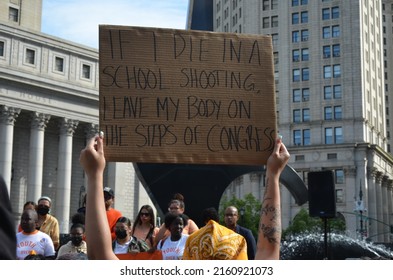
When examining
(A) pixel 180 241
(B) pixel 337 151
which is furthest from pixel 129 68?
(B) pixel 337 151

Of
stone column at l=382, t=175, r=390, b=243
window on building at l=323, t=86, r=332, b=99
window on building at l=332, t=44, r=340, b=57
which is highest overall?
window on building at l=332, t=44, r=340, b=57

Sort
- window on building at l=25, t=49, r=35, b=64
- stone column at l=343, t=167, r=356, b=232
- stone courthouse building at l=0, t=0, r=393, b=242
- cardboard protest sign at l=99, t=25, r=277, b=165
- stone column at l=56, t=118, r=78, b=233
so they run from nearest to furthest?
cardboard protest sign at l=99, t=25, r=277, b=165
stone column at l=56, t=118, r=78, b=233
stone courthouse building at l=0, t=0, r=393, b=242
window on building at l=25, t=49, r=35, b=64
stone column at l=343, t=167, r=356, b=232

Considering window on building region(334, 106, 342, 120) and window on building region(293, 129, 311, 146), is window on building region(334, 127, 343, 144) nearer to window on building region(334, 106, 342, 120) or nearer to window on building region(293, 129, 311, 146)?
window on building region(334, 106, 342, 120)

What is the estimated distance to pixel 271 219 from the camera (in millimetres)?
4012

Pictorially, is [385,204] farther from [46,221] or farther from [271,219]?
[271,219]

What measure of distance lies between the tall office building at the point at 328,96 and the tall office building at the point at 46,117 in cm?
2881

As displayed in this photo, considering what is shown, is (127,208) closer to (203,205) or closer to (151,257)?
(203,205)

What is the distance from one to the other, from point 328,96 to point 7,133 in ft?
140

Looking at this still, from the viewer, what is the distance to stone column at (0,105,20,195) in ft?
156

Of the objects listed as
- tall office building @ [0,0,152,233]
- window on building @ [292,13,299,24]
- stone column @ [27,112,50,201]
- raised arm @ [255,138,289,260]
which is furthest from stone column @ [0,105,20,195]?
raised arm @ [255,138,289,260]

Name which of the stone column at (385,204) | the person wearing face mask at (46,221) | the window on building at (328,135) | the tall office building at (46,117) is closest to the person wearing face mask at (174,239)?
the person wearing face mask at (46,221)

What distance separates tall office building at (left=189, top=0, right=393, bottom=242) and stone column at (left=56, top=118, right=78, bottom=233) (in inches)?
1309
